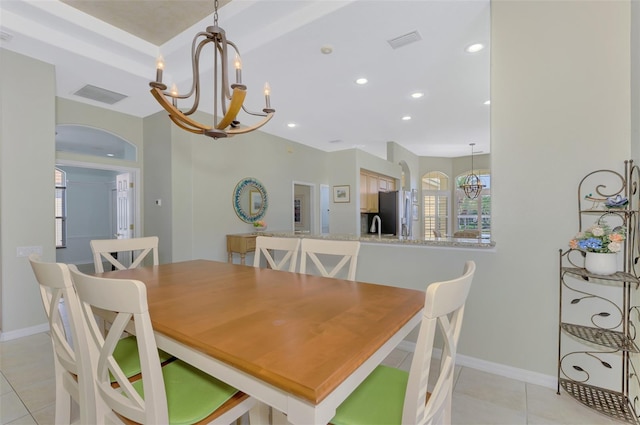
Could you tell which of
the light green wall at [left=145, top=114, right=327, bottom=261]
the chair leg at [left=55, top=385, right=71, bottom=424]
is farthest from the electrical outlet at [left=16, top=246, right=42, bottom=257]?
the chair leg at [left=55, top=385, right=71, bottom=424]

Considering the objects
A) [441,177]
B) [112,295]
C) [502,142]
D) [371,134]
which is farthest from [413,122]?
[112,295]

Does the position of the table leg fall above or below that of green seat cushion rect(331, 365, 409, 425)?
below

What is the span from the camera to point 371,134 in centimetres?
575

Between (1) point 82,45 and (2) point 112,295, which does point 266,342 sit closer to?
(2) point 112,295

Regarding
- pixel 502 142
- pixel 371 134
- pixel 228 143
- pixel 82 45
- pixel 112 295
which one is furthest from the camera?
pixel 371 134

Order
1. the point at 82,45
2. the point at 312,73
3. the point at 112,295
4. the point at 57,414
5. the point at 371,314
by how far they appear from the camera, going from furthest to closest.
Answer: the point at 312,73 < the point at 82,45 < the point at 57,414 < the point at 371,314 < the point at 112,295

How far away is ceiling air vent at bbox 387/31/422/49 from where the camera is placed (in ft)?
8.33

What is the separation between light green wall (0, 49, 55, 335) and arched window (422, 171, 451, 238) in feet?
27.3

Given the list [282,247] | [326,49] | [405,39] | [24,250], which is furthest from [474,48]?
[24,250]

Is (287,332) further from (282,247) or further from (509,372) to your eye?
(509,372)

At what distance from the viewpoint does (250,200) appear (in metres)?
5.12

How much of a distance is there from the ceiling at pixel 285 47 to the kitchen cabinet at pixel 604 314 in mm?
1625

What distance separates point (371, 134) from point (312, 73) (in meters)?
2.75

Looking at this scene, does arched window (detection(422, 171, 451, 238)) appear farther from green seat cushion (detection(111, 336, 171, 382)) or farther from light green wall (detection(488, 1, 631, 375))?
green seat cushion (detection(111, 336, 171, 382))
